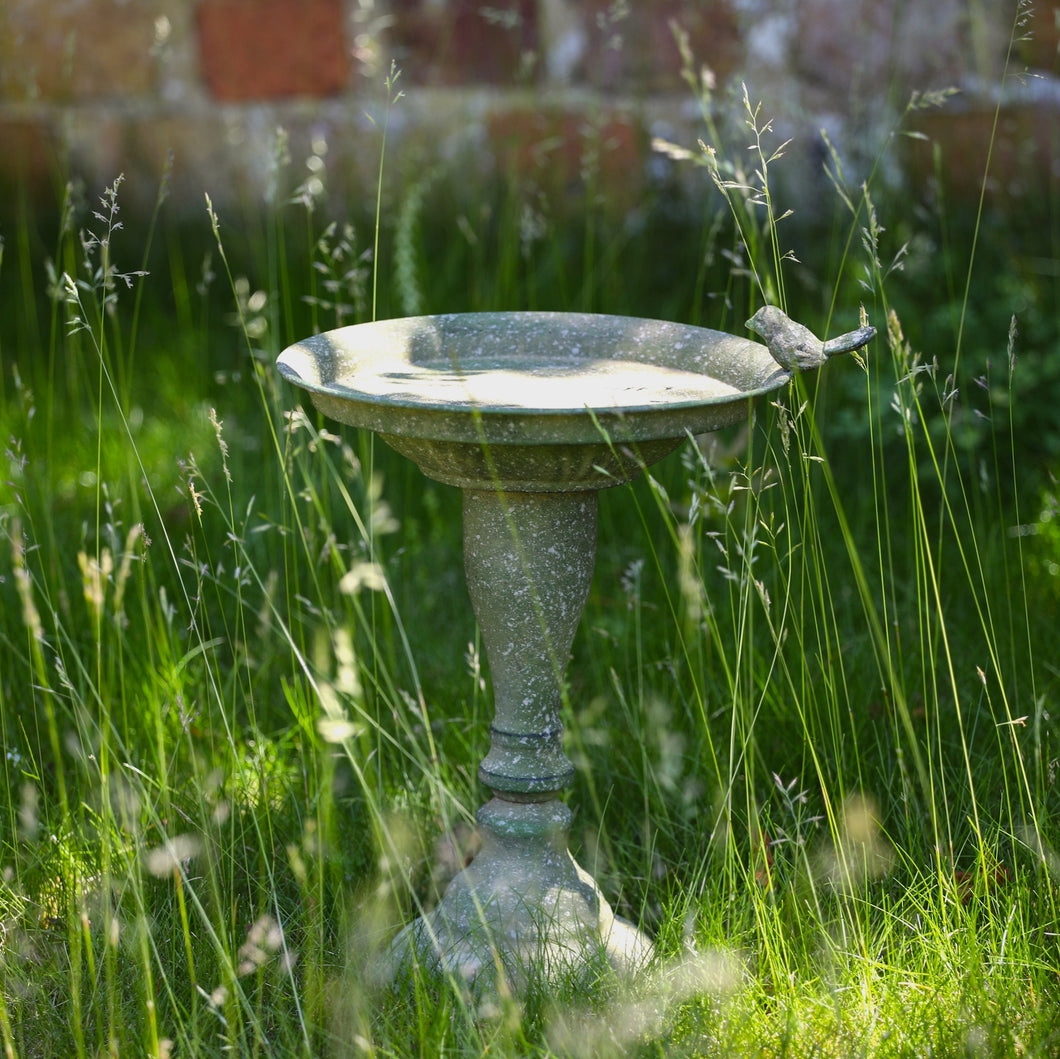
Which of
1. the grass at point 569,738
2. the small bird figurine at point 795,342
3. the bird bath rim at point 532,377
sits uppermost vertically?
the small bird figurine at point 795,342

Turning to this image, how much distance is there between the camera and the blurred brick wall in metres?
3.72

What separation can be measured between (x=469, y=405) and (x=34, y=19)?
10.8 feet

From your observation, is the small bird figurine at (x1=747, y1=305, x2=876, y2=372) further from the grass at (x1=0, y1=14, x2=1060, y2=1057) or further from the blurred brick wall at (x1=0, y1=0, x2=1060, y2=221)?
the blurred brick wall at (x1=0, y1=0, x2=1060, y2=221)

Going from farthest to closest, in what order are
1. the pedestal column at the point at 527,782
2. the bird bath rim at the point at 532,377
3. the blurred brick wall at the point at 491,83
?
1. the blurred brick wall at the point at 491,83
2. the pedestal column at the point at 527,782
3. the bird bath rim at the point at 532,377

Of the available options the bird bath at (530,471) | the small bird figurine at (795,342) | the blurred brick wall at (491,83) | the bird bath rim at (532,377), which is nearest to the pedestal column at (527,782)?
the bird bath at (530,471)

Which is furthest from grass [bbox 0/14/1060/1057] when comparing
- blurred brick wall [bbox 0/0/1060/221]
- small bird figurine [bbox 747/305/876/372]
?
blurred brick wall [bbox 0/0/1060/221]

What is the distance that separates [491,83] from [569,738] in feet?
8.83

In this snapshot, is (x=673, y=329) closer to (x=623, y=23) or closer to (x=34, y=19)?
(x=623, y=23)

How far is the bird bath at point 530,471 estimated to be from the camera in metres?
1.48

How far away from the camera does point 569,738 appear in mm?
1908

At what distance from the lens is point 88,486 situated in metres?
2.87

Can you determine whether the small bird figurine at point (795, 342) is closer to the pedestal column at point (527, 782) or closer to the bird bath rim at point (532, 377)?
the bird bath rim at point (532, 377)

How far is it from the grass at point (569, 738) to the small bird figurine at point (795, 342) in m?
0.05

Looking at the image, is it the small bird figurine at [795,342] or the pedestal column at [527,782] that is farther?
the pedestal column at [527,782]
